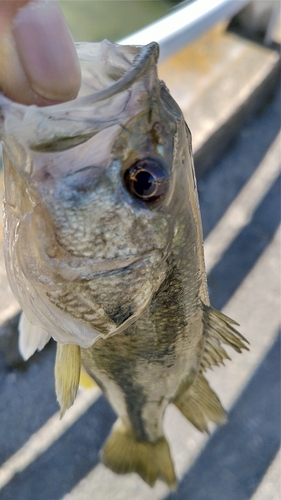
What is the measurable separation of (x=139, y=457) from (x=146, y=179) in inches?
46.0

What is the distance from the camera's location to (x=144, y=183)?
76 cm

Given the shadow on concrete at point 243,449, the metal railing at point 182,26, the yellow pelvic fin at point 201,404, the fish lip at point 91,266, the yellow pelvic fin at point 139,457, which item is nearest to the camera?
the fish lip at point 91,266

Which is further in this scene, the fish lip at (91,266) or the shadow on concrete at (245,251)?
the shadow on concrete at (245,251)

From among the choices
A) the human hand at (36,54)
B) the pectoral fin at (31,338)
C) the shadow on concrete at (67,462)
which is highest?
the human hand at (36,54)

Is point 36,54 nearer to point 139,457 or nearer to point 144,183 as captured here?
point 144,183

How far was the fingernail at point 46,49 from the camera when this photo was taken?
67 cm

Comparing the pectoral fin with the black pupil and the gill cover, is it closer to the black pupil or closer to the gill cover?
the gill cover

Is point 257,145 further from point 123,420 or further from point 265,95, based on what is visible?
point 123,420

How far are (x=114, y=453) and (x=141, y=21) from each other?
14.7 ft

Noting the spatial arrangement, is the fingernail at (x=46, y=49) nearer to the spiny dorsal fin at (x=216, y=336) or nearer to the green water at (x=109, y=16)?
the spiny dorsal fin at (x=216, y=336)

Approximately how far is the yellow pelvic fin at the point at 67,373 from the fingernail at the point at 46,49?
0.55m

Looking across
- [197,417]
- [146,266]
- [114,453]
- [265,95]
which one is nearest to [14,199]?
[146,266]

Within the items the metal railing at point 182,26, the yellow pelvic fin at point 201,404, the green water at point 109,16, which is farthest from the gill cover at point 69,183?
the green water at point 109,16

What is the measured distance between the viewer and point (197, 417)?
1.29m
